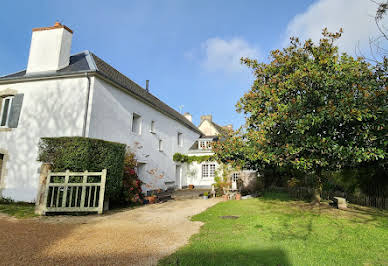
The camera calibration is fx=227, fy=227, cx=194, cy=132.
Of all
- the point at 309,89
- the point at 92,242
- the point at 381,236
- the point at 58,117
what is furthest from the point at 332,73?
the point at 58,117

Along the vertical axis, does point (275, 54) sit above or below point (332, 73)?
above

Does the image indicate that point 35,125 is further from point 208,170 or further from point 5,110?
point 208,170

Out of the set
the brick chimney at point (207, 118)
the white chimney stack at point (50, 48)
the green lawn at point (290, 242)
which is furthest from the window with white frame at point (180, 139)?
the green lawn at point (290, 242)

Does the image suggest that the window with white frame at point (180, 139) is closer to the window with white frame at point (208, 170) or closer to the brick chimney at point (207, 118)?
the window with white frame at point (208, 170)

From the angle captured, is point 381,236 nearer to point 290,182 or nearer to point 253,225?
point 253,225

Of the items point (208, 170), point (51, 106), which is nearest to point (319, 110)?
point (51, 106)

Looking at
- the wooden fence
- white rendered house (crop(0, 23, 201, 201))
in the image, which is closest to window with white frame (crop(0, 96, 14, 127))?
white rendered house (crop(0, 23, 201, 201))

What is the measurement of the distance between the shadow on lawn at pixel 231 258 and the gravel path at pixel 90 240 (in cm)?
39

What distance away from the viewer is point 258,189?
54.1ft

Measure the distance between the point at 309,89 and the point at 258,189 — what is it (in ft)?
33.8

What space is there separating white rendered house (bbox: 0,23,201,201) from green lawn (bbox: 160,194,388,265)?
26.1ft

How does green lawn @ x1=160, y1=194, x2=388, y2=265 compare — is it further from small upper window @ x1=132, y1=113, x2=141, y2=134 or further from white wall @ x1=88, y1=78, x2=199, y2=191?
small upper window @ x1=132, y1=113, x2=141, y2=134

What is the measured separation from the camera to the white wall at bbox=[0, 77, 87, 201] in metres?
11.0

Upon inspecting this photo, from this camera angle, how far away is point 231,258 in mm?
4008
